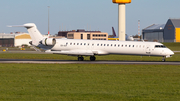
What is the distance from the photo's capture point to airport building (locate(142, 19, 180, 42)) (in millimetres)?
152625

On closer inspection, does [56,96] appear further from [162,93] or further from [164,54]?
[164,54]

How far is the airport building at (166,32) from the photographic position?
153 metres

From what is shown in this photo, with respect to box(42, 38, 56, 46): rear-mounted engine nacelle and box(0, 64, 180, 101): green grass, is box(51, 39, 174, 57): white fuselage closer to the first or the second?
box(42, 38, 56, 46): rear-mounted engine nacelle

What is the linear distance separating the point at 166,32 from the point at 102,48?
12754 cm

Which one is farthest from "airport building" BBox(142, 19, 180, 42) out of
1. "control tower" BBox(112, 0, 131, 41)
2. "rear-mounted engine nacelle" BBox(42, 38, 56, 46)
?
"rear-mounted engine nacelle" BBox(42, 38, 56, 46)

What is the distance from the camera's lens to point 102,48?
3950 centimetres

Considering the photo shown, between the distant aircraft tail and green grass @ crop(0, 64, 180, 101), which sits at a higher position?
the distant aircraft tail

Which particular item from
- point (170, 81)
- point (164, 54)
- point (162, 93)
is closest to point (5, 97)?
point (162, 93)

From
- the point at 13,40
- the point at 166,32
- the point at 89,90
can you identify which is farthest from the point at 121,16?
the point at 89,90

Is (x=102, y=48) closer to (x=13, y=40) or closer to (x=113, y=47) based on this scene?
(x=113, y=47)

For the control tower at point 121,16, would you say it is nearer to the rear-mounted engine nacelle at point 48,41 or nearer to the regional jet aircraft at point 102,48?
the regional jet aircraft at point 102,48

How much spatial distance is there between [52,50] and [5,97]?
26.6m

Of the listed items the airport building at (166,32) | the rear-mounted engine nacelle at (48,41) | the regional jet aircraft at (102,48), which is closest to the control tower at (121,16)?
the airport building at (166,32)

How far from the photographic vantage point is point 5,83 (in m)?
19.0
